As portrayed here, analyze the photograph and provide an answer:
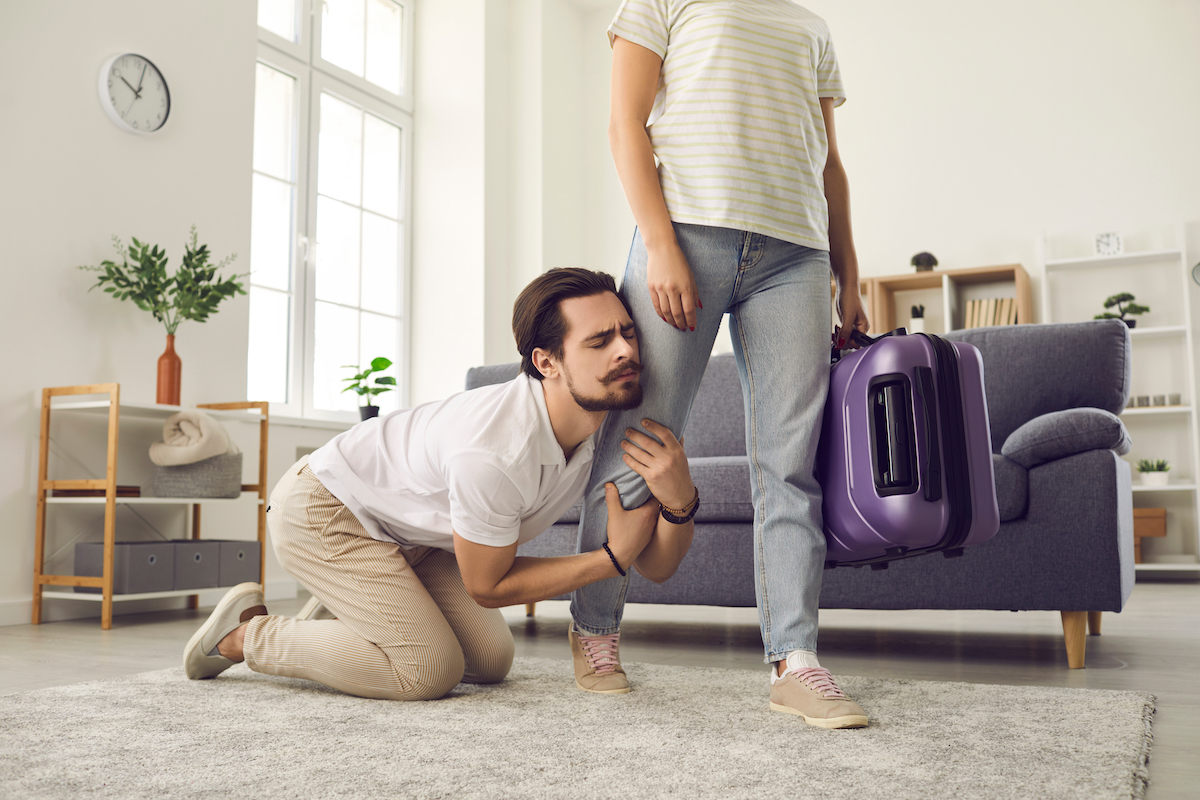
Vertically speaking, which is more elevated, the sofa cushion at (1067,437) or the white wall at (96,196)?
the white wall at (96,196)

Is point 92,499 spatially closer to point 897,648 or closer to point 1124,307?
point 897,648

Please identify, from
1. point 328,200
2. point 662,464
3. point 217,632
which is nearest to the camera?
point 662,464

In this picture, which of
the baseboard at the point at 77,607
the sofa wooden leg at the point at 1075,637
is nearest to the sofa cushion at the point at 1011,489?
the sofa wooden leg at the point at 1075,637

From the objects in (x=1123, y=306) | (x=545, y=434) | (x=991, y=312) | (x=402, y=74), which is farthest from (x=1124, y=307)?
(x=545, y=434)

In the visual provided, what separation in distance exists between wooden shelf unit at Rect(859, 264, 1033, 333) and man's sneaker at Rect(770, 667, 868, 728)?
3.99 meters

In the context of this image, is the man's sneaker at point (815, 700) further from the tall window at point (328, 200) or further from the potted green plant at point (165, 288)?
the tall window at point (328, 200)

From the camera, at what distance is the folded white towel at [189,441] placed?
3.06m

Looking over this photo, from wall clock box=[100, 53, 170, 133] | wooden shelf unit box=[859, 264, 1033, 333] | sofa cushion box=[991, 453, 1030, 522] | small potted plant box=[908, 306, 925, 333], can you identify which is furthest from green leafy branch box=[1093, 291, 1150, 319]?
Result: wall clock box=[100, 53, 170, 133]

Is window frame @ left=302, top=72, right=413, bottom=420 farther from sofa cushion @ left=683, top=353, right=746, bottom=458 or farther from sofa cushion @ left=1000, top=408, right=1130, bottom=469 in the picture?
sofa cushion @ left=1000, top=408, right=1130, bottom=469

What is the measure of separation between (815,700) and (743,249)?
639 mm

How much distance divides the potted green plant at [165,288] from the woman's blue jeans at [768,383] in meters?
2.32

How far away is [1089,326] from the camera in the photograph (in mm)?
2293

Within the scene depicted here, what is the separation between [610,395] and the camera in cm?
138

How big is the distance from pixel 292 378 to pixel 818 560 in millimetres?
3652
